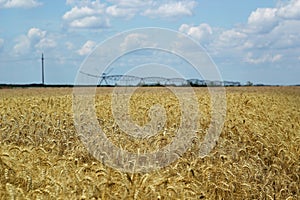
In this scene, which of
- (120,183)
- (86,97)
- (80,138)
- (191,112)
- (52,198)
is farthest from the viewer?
(86,97)

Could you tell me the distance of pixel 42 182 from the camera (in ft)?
19.0

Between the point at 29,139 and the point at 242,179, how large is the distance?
15.6 feet

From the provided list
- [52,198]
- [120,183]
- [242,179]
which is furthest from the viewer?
[242,179]

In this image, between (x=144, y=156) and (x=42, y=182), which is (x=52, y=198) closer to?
(x=42, y=182)

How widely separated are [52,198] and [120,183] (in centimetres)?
82

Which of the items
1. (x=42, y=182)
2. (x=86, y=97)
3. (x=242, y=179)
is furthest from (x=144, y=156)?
(x=86, y=97)

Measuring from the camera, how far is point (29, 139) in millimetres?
10023

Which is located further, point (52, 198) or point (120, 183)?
point (120, 183)

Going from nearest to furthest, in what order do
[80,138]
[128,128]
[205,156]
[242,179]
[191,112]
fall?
[242,179] < [205,156] < [80,138] < [128,128] < [191,112]

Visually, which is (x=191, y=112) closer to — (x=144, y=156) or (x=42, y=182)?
(x=144, y=156)

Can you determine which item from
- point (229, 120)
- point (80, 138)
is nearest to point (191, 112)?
point (229, 120)

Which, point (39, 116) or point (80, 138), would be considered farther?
point (39, 116)

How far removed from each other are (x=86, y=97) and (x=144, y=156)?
13.5 meters

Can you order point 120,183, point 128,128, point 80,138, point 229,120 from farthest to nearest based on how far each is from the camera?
point 229,120, point 128,128, point 80,138, point 120,183
